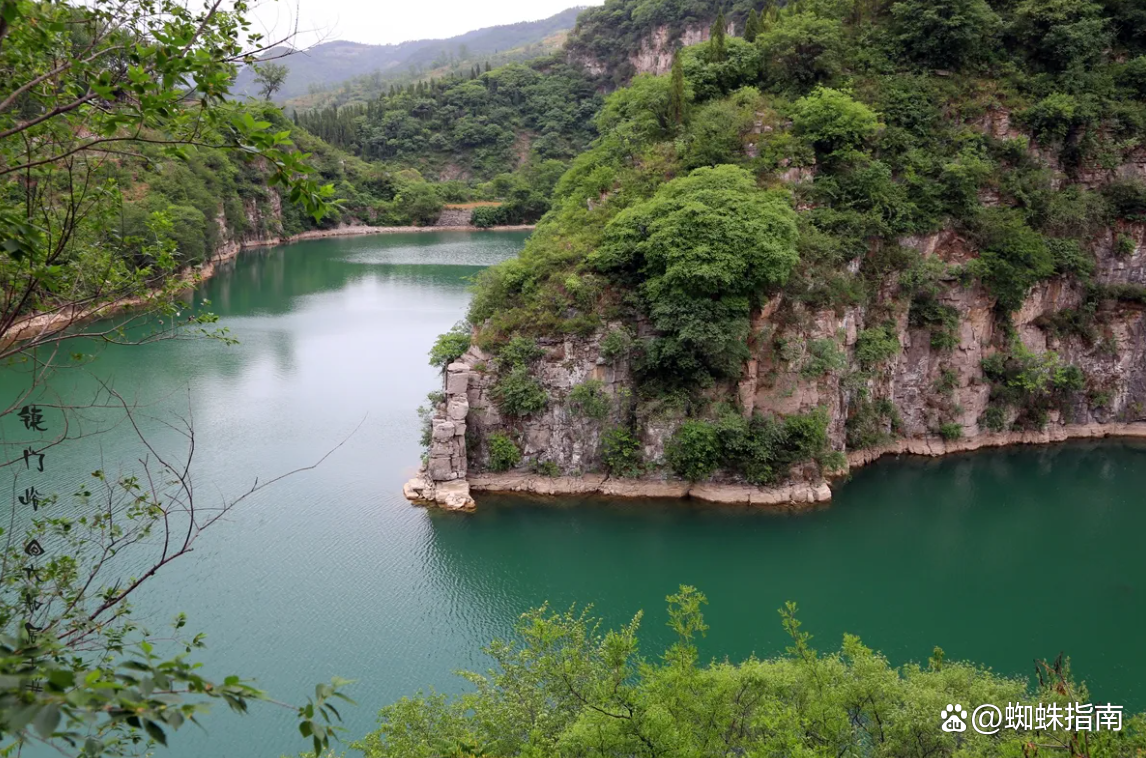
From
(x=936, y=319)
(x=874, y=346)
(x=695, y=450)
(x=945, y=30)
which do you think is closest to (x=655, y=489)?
(x=695, y=450)

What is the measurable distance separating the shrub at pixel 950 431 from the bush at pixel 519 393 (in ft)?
42.4

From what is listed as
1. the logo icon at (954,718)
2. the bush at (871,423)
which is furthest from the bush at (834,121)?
the logo icon at (954,718)

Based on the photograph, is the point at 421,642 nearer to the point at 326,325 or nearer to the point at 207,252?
the point at 326,325

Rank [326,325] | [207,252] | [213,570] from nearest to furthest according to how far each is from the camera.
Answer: [213,570] < [326,325] < [207,252]

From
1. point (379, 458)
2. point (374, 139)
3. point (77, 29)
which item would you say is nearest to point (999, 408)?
point (379, 458)

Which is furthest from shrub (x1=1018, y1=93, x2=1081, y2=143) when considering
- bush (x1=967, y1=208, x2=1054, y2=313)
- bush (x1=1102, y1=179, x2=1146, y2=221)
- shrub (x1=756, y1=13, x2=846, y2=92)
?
shrub (x1=756, y1=13, x2=846, y2=92)

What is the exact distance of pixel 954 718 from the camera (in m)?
8.62

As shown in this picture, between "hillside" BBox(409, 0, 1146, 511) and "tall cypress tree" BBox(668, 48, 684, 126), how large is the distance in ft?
0.22

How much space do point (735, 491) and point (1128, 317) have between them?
50.5 feet

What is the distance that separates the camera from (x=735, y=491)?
2019 cm

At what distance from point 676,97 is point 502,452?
13.0 m

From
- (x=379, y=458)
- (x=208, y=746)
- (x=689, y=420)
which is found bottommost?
(x=208, y=746)

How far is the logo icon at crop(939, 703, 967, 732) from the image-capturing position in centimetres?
855

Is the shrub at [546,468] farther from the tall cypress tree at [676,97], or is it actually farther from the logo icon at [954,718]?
the logo icon at [954,718]
